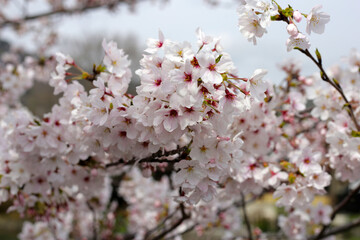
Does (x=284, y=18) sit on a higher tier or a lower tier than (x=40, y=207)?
higher

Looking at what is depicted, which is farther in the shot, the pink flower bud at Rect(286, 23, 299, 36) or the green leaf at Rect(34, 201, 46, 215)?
the green leaf at Rect(34, 201, 46, 215)

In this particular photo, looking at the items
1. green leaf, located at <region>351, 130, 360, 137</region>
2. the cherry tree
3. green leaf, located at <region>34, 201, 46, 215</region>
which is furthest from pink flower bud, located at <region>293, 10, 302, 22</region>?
green leaf, located at <region>34, 201, 46, 215</region>

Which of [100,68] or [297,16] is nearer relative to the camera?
[297,16]

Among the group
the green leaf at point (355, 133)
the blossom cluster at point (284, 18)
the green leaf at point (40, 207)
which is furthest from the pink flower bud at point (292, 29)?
the green leaf at point (40, 207)

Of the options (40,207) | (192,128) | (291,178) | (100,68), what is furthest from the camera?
(40,207)

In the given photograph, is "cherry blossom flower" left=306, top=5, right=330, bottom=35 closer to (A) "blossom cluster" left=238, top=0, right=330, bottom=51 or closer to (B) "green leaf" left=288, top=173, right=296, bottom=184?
(A) "blossom cluster" left=238, top=0, right=330, bottom=51

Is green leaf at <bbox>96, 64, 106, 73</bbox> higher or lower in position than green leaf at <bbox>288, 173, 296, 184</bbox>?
higher

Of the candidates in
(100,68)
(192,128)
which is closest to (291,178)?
(192,128)

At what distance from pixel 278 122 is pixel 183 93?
1187 millimetres

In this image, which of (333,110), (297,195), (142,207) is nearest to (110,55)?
(297,195)

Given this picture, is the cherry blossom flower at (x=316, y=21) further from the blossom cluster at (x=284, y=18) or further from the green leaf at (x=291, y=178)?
the green leaf at (x=291, y=178)

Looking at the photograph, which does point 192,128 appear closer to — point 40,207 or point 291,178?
point 291,178

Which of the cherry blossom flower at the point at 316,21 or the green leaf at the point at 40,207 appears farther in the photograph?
the green leaf at the point at 40,207

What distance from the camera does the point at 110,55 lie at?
151cm
